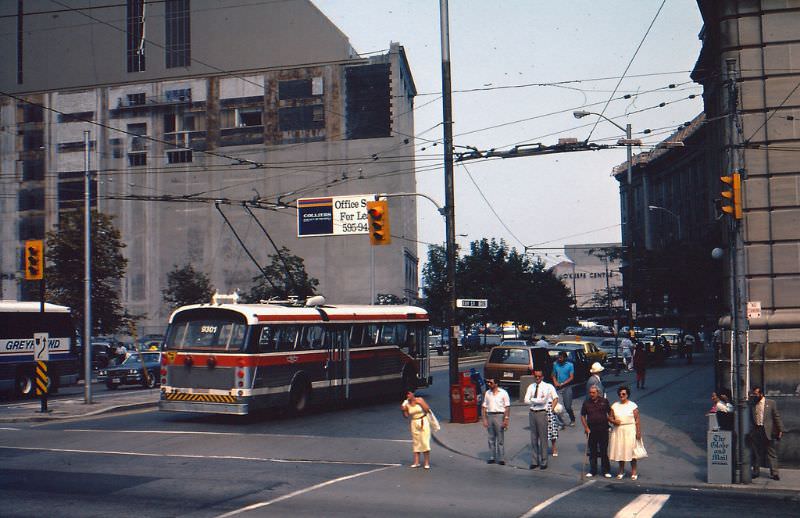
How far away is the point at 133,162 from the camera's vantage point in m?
81.5

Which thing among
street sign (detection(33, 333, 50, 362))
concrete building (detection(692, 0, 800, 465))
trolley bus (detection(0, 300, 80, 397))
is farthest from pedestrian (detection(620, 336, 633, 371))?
street sign (detection(33, 333, 50, 362))

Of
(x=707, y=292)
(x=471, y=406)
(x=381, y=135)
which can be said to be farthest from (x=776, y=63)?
(x=381, y=135)

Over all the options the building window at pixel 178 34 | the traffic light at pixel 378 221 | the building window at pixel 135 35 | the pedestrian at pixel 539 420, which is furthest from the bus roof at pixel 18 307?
the building window at pixel 178 34

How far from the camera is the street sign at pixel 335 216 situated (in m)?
31.9

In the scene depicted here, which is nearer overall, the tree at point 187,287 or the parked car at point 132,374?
the parked car at point 132,374

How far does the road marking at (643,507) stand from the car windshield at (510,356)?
49.7 feet

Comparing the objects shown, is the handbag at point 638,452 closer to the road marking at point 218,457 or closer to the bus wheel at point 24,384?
the road marking at point 218,457

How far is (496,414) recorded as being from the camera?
17.1m

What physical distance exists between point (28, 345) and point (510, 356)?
17485mm

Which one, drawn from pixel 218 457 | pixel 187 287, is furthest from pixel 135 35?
pixel 218 457

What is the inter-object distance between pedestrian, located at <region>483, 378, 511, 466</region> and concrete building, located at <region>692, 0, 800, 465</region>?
16.1 ft

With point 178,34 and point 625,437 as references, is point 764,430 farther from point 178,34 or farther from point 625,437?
point 178,34

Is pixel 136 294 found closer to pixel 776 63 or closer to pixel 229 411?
pixel 229 411

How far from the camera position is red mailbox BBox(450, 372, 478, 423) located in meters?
23.0
